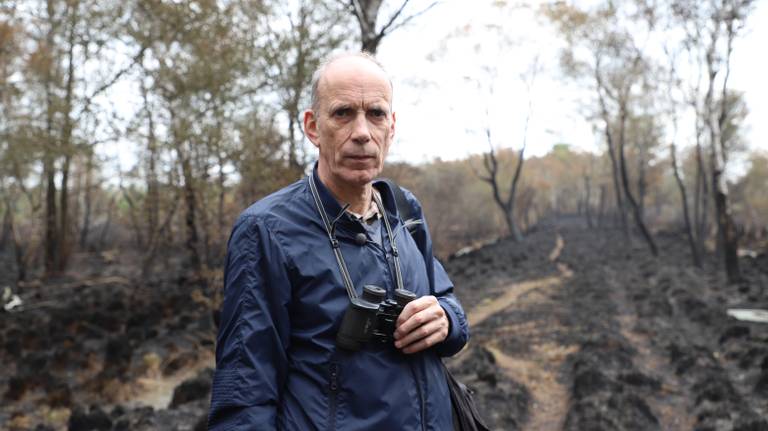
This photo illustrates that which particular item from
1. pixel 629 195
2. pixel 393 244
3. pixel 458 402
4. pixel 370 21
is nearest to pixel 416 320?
pixel 393 244

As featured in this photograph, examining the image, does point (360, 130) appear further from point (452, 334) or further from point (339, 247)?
point (452, 334)

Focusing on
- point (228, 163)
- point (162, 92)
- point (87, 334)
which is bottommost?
point (87, 334)

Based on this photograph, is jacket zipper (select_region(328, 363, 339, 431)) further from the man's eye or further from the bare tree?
the bare tree

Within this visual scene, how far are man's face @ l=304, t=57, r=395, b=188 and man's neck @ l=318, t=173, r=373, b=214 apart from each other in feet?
0.04

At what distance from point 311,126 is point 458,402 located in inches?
38.7

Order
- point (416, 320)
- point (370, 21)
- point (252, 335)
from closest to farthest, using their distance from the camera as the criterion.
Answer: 1. point (252, 335)
2. point (416, 320)
3. point (370, 21)

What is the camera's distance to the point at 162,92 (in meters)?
11.4

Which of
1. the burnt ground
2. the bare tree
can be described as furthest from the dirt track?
the bare tree

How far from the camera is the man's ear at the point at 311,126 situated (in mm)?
1875

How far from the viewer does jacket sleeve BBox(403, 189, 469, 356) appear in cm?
184

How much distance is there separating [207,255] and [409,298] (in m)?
10.2

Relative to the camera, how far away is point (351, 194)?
187 cm

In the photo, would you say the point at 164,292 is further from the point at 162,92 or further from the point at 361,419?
the point at 361,419

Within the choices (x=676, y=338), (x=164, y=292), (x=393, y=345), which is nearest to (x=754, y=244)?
(x=676, y=338)
